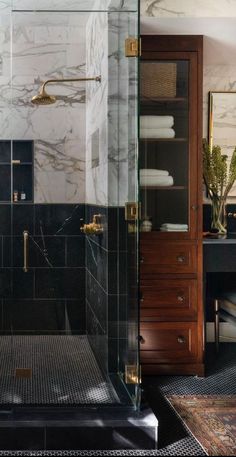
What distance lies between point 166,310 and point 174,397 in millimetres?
544

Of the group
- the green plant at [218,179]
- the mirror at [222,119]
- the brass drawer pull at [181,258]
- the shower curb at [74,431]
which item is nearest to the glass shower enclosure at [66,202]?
the shower curb at [74,431]

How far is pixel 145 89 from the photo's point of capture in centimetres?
327

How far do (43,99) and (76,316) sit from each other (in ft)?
3.41

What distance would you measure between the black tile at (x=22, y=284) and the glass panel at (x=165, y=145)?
96 centimetres

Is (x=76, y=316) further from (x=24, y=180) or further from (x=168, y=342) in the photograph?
(x=168, y=342)

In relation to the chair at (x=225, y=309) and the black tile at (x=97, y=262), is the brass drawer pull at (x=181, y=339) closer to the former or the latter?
the chair at (x=225, y=309)

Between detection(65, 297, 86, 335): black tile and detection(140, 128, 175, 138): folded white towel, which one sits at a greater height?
detection(140, 128, 175, 138): folded white towel

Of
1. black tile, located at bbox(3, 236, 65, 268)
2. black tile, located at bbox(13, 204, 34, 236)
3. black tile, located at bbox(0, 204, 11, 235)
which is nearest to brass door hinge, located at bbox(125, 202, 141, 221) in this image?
black tile, located at bbox(3, 236, 65, 268)

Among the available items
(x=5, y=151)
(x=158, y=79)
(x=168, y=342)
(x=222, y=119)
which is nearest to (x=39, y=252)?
(x=5, y=151)

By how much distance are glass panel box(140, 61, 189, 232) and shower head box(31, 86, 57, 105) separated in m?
0.82

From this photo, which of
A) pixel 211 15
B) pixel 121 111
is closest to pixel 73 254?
pixel 121 111

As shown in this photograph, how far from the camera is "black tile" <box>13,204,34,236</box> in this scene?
2549 millimetres

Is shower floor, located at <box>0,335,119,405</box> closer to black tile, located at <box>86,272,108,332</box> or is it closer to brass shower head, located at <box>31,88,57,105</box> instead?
black tile, located at <box>86,272,108,332</box>

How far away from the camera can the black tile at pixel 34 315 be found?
2.55m
